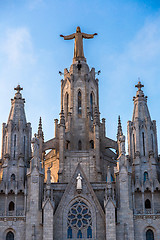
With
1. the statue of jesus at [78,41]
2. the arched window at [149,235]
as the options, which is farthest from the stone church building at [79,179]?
the statue of jesus at [78,41]

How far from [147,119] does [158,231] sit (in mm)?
13551

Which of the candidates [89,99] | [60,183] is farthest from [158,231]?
[89,99]

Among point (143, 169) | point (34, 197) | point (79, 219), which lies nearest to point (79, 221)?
point (79, 219)

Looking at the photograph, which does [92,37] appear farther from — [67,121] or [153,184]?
[153,184]

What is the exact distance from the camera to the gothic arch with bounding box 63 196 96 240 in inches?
1945

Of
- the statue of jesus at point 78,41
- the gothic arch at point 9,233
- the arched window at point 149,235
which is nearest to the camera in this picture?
the arched window at point 149,235

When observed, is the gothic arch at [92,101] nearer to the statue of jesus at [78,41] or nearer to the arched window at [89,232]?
the statue of jesus at [78,41]

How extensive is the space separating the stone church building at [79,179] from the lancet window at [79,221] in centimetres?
10

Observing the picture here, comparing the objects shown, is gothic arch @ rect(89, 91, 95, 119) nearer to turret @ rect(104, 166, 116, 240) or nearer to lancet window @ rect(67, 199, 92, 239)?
turret @ rect(104, 166, 116, 240)

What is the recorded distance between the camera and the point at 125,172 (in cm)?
5100

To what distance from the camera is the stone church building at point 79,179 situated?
4928 cm

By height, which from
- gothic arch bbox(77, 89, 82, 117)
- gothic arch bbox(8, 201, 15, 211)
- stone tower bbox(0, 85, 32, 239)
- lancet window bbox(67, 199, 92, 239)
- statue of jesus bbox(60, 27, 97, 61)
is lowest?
lancet window bbox(67, 199, 92, 239)

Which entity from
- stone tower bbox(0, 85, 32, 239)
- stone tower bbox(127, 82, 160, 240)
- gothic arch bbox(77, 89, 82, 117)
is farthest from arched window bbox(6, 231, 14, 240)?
gothic arch bbox(77, 89, 82, 117)

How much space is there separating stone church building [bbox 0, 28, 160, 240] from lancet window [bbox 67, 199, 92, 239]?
0.10 meters
